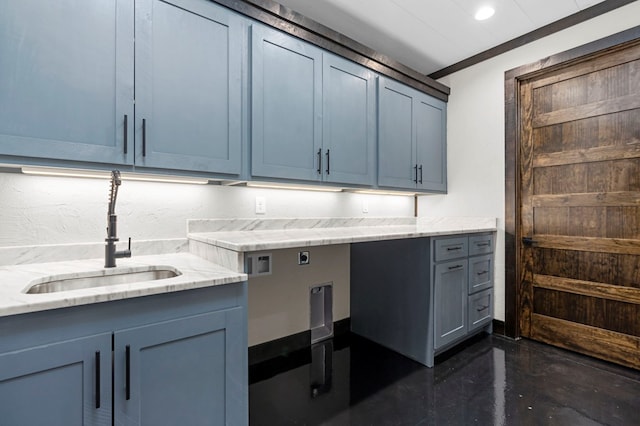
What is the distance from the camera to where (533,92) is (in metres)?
2.66

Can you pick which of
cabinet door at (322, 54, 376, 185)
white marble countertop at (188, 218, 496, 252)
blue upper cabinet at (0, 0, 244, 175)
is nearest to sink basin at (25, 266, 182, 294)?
white marble countertop at (188, 218, 496, 252)

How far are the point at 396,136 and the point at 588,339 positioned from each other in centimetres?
210

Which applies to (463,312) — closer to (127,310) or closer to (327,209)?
(327,209)

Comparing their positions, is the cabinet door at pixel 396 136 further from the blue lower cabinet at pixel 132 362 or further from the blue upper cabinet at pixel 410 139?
the blue lower cabinet at pixel 132 362

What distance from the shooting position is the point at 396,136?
8.79ft

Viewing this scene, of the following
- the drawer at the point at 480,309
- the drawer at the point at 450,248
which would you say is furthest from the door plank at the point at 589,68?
the drawer at the point at 480,309

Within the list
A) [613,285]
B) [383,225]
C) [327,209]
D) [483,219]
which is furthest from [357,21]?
[613,285]

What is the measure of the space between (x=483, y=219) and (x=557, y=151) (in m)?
0.76

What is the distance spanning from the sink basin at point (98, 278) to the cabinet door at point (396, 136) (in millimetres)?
1700

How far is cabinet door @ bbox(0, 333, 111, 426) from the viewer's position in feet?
3.00

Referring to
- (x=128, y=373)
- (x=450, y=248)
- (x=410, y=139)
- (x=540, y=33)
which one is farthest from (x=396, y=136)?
(x=128, y=373)

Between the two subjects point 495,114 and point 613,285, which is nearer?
point 613,285

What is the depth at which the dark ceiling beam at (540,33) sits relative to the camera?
2.23 meters

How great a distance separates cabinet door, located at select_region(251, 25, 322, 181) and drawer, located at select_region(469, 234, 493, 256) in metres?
1.37
